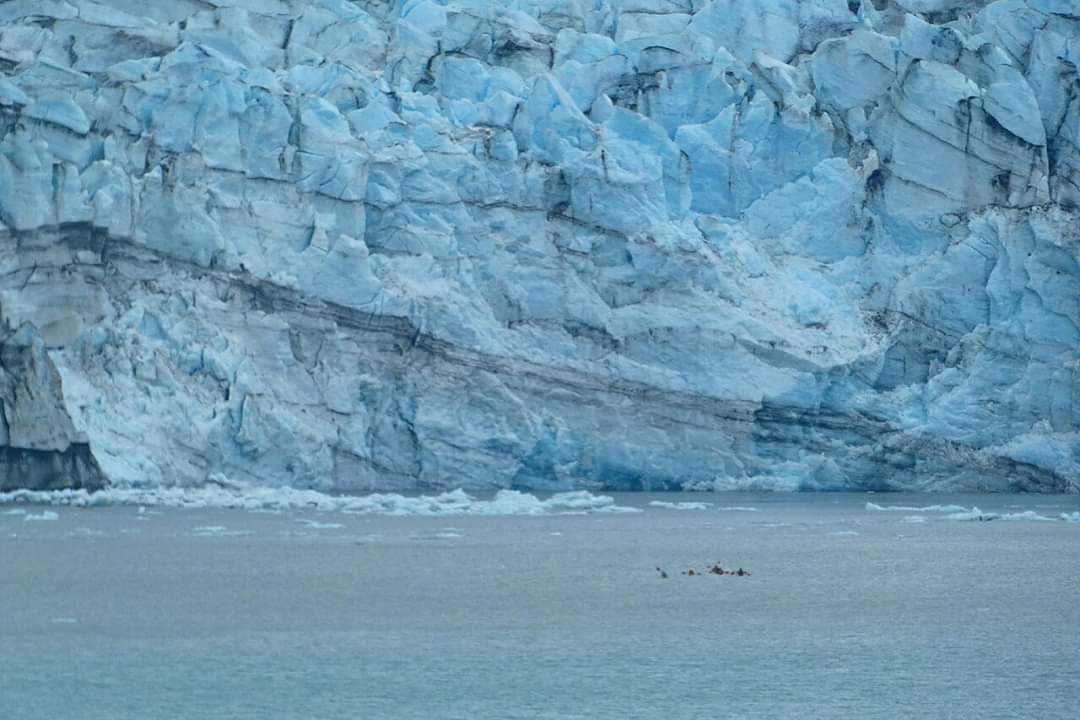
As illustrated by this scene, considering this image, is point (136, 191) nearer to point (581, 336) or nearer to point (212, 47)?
point (212, 47)

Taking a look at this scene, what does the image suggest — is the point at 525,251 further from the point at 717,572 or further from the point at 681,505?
the point at 717,572

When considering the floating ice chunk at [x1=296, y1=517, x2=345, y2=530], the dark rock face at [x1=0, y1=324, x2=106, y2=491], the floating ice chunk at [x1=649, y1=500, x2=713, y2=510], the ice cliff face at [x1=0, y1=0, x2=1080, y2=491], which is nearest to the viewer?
the floating ice chunk at [x1=296, y1=517, x2=345, y2=530]

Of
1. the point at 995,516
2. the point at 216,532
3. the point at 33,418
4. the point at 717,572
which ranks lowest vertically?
the point at 717,572

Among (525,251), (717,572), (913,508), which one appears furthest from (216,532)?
(913,508)

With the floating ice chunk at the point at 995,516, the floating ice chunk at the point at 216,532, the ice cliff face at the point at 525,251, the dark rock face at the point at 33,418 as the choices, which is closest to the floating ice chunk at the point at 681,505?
the ice cliff face at the point at 525,251

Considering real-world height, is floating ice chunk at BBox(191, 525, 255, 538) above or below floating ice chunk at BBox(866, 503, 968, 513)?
below

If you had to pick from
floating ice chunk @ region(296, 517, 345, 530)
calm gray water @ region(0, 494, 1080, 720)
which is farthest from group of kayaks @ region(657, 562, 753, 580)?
floating ice chunk @ region(296, 517, 345, 530)

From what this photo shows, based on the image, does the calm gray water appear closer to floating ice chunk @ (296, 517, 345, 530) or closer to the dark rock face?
floating ice chunk @ (296, 517, 345, 530)
